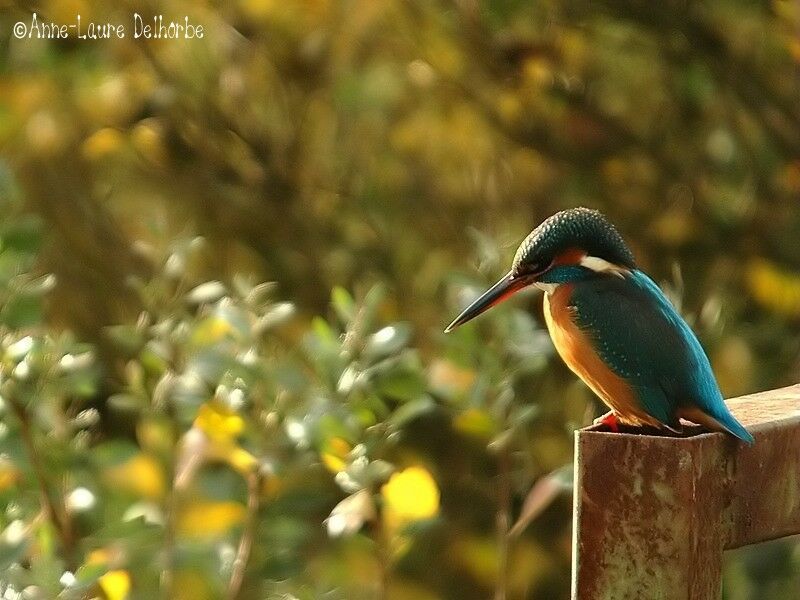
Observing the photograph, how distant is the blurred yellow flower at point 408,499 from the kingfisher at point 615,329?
0.37 metres

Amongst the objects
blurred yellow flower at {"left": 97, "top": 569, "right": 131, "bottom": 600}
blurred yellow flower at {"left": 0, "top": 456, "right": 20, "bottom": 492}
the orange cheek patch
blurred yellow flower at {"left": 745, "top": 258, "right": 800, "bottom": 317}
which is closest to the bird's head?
the orange cheek patch

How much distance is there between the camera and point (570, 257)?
4.17 feet

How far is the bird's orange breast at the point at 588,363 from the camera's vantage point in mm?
1179

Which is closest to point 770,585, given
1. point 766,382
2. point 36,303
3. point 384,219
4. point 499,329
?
point 766,382

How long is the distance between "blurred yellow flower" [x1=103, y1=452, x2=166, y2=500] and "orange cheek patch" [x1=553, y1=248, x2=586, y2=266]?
73cm

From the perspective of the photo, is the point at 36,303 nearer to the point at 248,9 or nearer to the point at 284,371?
the point at 284,371

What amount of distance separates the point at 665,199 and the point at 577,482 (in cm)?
193

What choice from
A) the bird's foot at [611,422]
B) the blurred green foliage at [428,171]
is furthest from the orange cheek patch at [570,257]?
the blurred green foliage at [428,171]

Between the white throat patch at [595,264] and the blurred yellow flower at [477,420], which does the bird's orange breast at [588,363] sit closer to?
the white throat patch at [595,264]

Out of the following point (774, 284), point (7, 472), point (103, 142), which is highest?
point (7, 472)

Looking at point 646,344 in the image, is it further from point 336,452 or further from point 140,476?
point 140,476

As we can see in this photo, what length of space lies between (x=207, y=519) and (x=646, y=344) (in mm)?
786

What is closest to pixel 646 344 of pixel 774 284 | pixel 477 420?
pixel 477 420

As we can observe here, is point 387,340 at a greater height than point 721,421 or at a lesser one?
lesser
